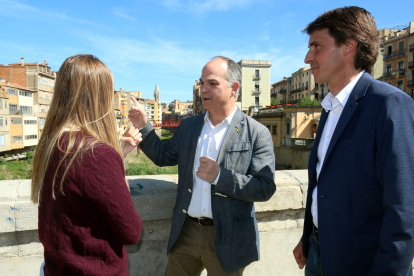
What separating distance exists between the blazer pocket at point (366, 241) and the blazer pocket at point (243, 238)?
28.7 inches

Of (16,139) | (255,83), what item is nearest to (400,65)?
(255,83)

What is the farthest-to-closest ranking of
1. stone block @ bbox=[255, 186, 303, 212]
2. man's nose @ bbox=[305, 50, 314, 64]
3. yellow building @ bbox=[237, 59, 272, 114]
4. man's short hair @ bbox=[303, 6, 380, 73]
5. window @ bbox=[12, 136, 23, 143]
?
yellow building @ bbox=[237, 59, 272, 114], window @ bbox=[12, 136, 23, 143], stone block @ bbox=[255, 186, 303, 212], man's nose @ bbox=[305, 50, 314, 64], man's short hair @ bbox=[303, 6, 380, 73]

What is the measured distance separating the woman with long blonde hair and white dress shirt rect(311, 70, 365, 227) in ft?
3.53

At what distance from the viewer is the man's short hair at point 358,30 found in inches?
64.0

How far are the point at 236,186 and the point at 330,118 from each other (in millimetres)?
708

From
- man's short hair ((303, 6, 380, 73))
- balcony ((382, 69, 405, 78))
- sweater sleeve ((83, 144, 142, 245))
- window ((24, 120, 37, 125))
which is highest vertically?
balcony ((382, 69, 405, 78))

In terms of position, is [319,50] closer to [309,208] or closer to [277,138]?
[309,208]

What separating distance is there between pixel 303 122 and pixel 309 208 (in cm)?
3159

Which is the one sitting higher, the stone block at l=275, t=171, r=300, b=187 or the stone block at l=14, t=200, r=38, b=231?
the stone block at l=275, t=171, r=300, b=187

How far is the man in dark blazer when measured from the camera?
129 centimetres

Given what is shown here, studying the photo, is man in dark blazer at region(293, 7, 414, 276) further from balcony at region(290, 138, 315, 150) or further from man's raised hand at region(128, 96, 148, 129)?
balcony at region(290, 138, 315, 150)

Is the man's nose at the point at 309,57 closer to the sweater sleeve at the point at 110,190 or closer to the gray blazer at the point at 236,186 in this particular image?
the gray blazer at the point at 236,186

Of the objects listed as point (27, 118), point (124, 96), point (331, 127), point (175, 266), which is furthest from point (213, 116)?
point (124, 96)

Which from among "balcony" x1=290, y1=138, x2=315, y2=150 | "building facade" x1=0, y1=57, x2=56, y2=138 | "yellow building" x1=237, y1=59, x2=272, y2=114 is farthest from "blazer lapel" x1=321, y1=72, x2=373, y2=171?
"building facade" x1=0, y1=57, x2=56, y2=138
